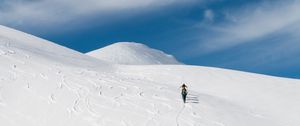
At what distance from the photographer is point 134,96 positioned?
101 feet

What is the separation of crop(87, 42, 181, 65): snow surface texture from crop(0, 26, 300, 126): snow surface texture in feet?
283

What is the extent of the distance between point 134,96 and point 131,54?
113064 millimetres

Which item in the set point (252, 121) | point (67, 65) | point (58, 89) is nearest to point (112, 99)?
point (58, 89)

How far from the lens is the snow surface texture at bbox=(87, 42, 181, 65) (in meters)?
134

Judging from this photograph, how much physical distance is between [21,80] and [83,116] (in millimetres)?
7965

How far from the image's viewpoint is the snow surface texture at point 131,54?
440 ft

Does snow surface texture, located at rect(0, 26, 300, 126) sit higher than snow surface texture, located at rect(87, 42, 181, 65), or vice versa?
snow surface texture, located at rect(87, 42, 181, 65)

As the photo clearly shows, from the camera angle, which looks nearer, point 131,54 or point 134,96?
point 134,96

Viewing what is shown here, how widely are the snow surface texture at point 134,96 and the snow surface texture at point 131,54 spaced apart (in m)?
86.3

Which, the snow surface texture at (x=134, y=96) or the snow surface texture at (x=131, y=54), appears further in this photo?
the snow surface texture at (x=131, y=54)

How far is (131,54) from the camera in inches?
5650

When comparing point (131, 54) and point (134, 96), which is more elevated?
point (131, 54)

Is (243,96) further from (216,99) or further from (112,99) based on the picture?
(112,99)

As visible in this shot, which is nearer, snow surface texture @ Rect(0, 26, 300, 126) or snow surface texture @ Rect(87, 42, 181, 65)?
snow surface texture @ Rect(0, 26, 300, 126)
